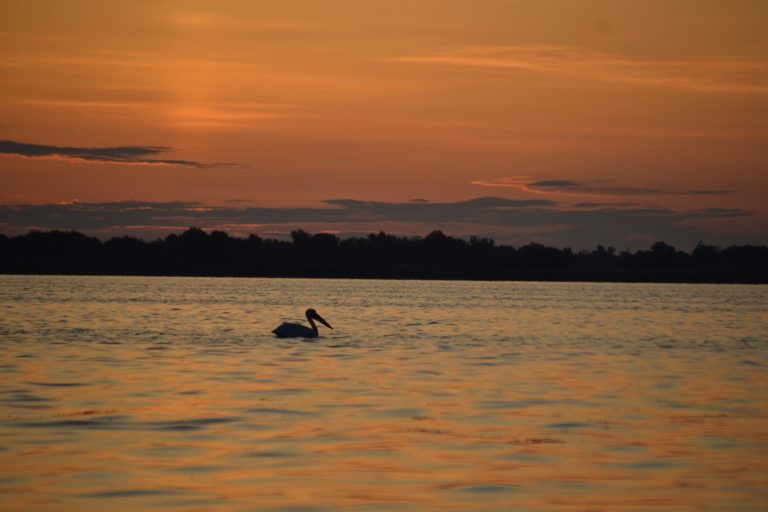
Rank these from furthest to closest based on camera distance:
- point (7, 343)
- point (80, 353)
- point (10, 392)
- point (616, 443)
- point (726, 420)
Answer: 1. point (7, 343)
2. point (80, 353)
3. point (10, 392)
4. point (726, 420)
5. point (616, 443)

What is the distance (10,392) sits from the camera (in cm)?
1895

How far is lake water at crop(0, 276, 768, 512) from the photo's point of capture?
462 inches

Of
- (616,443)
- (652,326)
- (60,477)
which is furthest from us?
(652,326)

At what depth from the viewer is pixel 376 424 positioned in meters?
16.1

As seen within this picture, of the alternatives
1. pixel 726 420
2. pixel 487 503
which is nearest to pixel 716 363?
pixel 726 420

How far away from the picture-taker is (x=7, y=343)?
95.4 ft

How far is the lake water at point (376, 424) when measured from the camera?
1173 centimetres

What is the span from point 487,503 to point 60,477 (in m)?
4.37

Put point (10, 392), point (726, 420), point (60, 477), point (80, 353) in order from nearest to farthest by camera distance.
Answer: point (60, 477), point (726, 420), point (10, 392), point (80, 353)

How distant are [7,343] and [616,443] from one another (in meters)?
18.7

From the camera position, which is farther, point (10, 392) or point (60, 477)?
point (10, 392)

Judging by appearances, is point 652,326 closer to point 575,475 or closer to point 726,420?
point 726,420

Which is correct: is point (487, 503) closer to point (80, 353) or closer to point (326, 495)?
point (326, 495)

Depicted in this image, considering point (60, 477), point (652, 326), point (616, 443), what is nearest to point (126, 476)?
point (60, 477)
